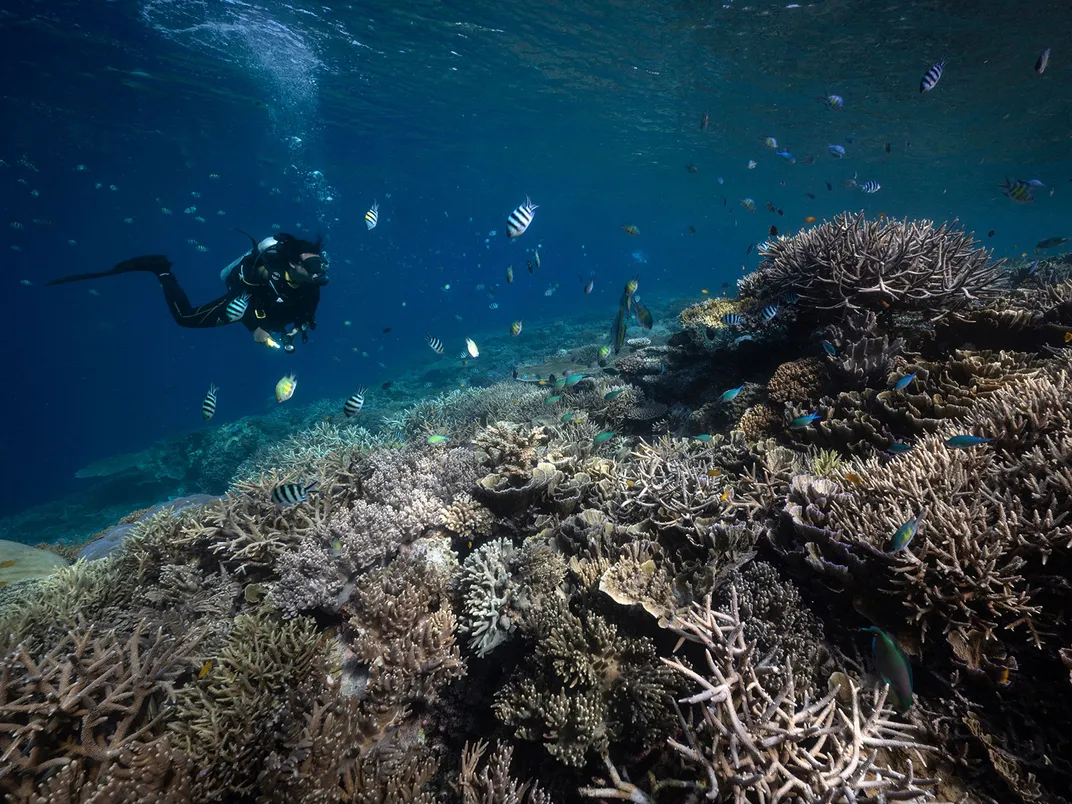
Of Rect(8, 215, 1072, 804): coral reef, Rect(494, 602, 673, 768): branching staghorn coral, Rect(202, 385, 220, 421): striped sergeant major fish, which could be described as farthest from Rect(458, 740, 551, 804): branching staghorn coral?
Rect(202, 385, 220, 421): striped sergeant major fish

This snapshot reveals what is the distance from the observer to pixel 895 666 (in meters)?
2.05

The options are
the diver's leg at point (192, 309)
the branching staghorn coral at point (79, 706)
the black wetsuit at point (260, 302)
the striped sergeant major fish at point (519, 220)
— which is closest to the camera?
the branching staghorn coral at point (79, 706)

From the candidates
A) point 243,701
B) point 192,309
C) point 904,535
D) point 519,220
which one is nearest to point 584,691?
point 904,535

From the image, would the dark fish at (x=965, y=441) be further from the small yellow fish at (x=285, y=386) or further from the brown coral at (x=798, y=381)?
the small yellow fish at (x=285, y=386)

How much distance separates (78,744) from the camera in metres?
2.74

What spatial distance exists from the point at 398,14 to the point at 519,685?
25174 millimetres

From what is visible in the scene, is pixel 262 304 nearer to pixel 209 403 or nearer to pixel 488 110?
A: pixel 209 403

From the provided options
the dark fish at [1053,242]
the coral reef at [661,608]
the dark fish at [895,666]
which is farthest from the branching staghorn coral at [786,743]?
the dark fish at [1053,242]

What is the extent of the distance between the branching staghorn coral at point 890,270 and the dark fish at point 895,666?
422 centimetres

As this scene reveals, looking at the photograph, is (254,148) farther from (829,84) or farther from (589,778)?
(589,778)

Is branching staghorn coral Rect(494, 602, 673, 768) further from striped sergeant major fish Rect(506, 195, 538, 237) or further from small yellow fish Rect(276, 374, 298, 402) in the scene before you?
small yellow fish Rect(276, 374, 298, 402)

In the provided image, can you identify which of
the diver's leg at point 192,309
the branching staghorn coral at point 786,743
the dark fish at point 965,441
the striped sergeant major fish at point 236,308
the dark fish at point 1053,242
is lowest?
the diver's leg at point 192,309

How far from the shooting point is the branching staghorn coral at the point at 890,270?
4945 mm

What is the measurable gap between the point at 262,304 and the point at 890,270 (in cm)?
937
